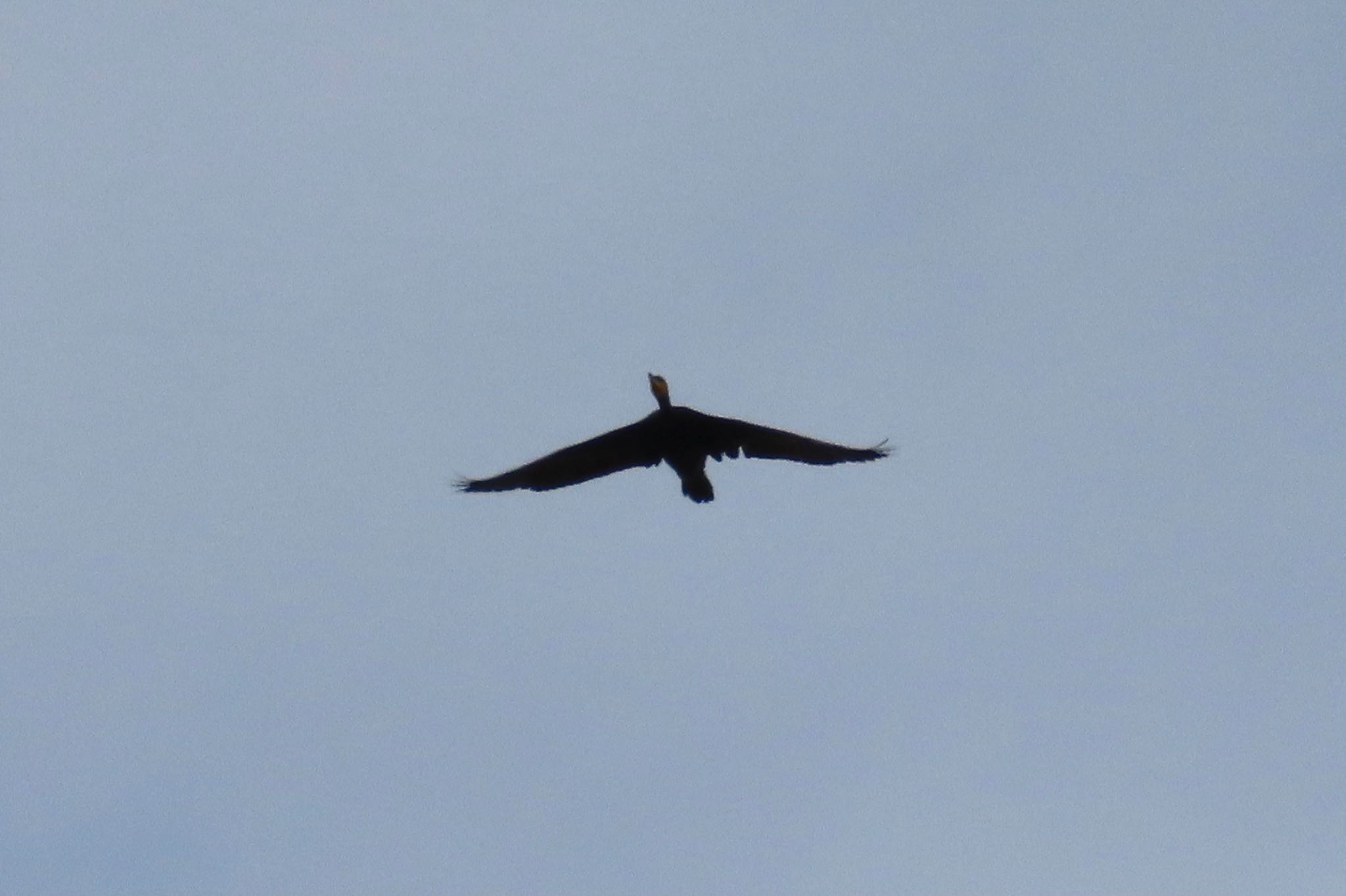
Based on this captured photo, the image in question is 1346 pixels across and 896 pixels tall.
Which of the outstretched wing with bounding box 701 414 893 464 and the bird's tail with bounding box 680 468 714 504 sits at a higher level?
the outstretched wing with bounding box 701 414 893 464

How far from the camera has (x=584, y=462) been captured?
2173 centimetres

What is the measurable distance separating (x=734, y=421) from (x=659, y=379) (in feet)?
3.66

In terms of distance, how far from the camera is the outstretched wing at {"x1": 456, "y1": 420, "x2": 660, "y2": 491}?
21.5m

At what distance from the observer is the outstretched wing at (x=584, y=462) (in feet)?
70.5

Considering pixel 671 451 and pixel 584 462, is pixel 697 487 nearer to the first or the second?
pixel 671 451

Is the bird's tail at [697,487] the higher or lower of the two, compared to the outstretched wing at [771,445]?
lower

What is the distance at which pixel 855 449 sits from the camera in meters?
21.9

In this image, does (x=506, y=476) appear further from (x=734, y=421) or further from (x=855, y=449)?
(x=855, y=449)

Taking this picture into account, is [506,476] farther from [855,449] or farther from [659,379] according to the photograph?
[855,449]

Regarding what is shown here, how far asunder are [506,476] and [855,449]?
15.1 ft

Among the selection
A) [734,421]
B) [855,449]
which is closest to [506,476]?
[734,421]

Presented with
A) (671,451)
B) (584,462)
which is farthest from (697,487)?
(584,462)

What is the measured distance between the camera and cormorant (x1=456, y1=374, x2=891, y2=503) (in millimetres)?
21312

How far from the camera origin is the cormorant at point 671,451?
21312mm
